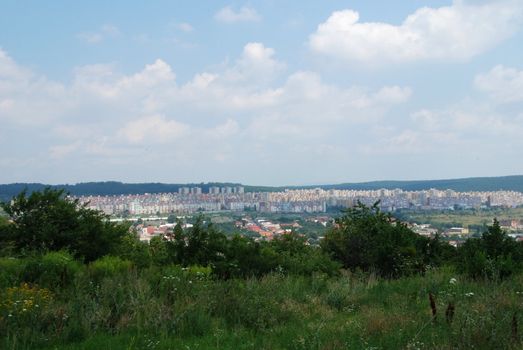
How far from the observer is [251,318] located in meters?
7.21

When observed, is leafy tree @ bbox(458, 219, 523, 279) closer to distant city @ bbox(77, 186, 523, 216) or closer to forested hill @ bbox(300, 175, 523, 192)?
distant city @ bbox(77, 186, 523, 216)

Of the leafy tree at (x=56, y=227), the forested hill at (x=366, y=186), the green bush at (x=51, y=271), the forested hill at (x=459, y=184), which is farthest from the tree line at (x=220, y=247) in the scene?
the forested hill at (x=459, y=184)

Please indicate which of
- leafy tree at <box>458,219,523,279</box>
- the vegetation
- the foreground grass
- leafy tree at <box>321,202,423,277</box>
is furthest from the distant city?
the foreground grass

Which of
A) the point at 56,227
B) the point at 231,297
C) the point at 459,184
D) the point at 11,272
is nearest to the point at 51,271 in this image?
the point at 11,272

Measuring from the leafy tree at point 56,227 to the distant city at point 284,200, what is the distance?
45.7m

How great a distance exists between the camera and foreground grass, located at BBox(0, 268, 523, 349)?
19.1 feet

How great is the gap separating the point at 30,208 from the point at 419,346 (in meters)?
13.1

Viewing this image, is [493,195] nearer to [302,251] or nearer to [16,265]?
[302,251]

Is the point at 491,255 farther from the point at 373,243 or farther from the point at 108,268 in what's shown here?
the point at 108,268

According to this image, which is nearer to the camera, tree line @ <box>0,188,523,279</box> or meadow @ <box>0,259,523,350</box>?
meadow @ <box>0,259,523,350</box>

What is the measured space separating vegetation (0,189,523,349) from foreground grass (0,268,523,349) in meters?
0.02

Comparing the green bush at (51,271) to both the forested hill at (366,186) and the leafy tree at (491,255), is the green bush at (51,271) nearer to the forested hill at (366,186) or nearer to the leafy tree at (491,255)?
the leafy tree at (491,255)

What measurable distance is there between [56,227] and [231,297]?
8311 mm

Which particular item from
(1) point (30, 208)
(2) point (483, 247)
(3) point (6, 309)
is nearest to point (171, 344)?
(3) point (6, 309)
